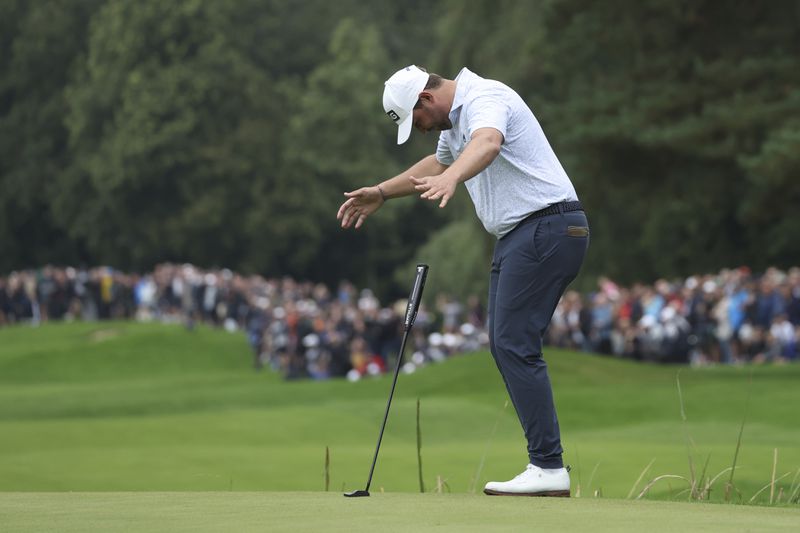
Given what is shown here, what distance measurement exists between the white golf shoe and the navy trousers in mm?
39

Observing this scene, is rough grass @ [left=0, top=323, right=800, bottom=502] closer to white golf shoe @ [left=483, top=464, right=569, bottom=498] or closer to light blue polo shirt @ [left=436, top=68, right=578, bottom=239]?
white golf shoe @ [left=483, top=464, right=569, bottom=498]

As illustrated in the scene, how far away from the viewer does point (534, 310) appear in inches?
269

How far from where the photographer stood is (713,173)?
24.0 m

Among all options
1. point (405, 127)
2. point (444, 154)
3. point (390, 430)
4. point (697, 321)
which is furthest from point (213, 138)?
point (405, 127)

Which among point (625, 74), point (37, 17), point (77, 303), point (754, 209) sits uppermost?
point (37, 17)

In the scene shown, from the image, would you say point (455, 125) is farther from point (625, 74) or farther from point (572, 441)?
point (625, 74)

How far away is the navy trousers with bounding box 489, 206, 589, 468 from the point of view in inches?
268

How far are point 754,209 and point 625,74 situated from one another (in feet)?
10.1

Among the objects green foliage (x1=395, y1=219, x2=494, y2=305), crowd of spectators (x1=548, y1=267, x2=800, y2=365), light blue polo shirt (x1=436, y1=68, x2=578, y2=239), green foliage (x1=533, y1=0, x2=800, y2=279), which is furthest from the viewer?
green foliage (x1=395, y1=219, x2=494, y2=305)

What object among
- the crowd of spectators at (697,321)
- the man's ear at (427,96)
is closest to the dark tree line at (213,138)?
the crowd of spectators at (697,321)

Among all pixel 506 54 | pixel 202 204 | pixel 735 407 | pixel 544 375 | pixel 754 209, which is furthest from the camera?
pixel 202 204

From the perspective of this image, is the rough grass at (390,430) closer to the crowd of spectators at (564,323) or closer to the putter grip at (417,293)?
the putter grip at (417,293)

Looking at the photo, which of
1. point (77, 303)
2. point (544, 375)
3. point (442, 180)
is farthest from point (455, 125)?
point (77, 303)

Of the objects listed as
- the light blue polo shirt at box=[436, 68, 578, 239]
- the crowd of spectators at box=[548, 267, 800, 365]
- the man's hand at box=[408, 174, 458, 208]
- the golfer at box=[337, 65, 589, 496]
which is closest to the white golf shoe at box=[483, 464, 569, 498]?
the golfer at box=[337, 65, 589, 496]
